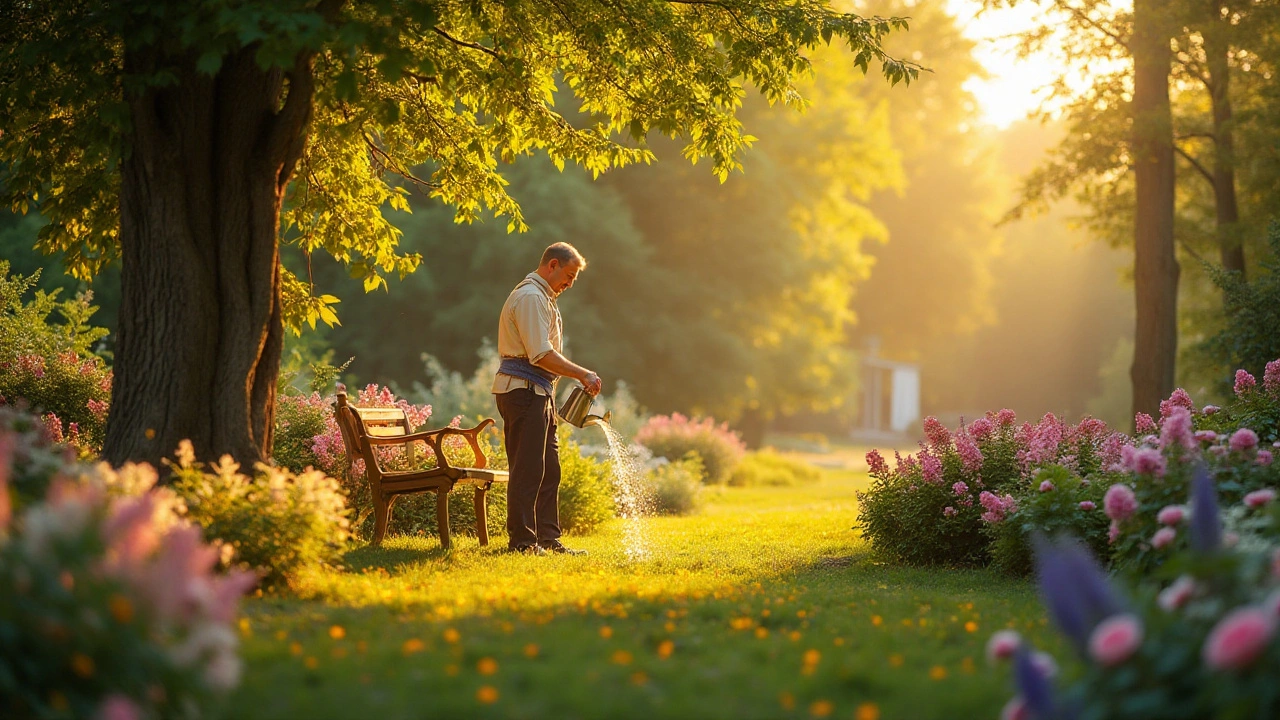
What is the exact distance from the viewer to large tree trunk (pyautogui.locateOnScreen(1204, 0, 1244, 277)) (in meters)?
15.0

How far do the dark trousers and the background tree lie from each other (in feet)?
5.63

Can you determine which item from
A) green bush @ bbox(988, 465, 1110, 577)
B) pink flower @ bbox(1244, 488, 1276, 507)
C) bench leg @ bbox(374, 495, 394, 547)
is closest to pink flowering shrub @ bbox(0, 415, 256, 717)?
pink flower @ bbox(1244, 488, 1276, 507)

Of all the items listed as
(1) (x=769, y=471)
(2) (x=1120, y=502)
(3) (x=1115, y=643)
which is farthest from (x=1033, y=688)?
(1) (x=769, y=471)

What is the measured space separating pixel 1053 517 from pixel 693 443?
484 inches

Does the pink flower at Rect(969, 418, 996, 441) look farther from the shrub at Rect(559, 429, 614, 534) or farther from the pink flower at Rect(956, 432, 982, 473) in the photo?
the shrub at Rect(559, 429, 614, 534)

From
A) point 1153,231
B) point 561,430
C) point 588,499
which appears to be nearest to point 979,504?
point 588,499

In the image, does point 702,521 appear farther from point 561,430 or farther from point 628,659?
point 628,659

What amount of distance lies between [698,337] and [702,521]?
1573 cm

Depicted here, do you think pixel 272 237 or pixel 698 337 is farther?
pixel 698 337

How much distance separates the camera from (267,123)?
704cm

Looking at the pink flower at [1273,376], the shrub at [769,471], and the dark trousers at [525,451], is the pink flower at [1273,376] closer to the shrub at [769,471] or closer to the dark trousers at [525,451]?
the dark trousers at [525,451]

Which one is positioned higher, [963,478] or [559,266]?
[559,266]

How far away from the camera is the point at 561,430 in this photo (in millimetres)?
12180

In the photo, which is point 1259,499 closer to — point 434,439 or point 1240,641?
point 1240,641
